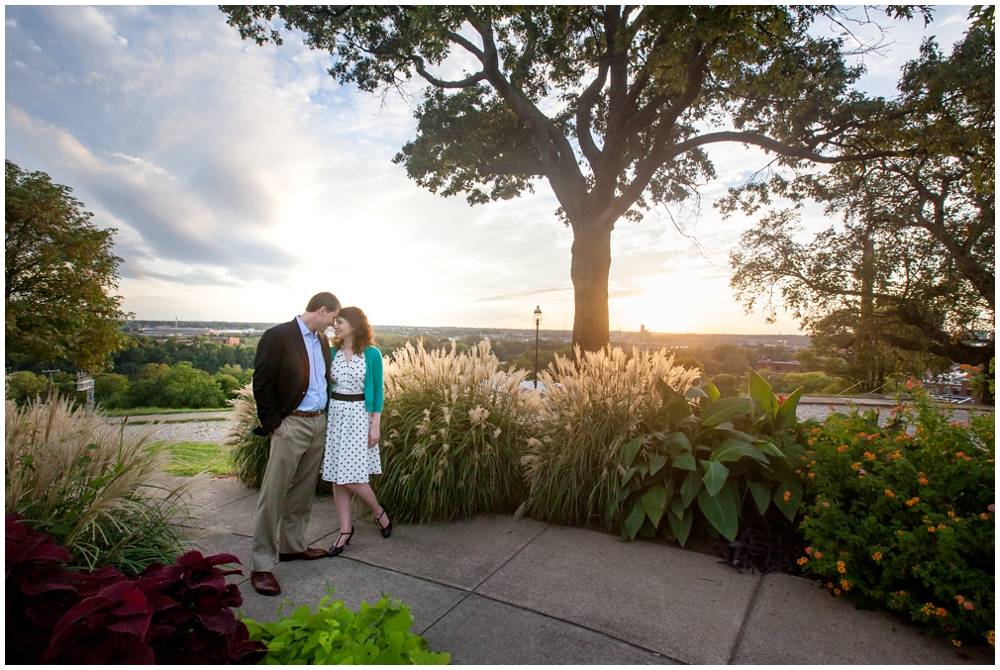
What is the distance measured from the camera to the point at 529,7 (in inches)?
374

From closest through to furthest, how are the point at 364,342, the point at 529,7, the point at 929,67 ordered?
1. the point at 364,342
2. the point at 529,7
3. the point at 929,67

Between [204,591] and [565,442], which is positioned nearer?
[204,591]

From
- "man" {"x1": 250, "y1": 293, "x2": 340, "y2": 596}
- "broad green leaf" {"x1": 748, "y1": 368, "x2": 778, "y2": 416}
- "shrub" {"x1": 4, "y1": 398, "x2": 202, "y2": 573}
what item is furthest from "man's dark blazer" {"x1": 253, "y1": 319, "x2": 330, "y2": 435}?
"broad green leaf" {"x1": 748, "y1": 368, "x2": 778, "y2": 416}

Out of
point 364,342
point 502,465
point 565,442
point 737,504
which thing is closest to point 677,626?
point 737,504

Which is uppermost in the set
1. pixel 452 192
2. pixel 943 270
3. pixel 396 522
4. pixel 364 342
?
pixel 452 192

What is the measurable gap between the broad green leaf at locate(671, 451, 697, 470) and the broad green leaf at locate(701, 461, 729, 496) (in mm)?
106

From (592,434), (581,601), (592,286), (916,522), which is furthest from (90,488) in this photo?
(592,286)

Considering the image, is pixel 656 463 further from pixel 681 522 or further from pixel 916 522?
pixel 916 522

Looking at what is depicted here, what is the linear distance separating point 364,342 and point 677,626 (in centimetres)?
270

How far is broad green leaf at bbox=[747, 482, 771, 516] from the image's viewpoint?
3.37 meters

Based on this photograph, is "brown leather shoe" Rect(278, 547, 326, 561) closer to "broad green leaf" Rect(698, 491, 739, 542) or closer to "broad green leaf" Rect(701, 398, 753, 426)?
"broad green leaf" Rect(698, 491, 739, 542)

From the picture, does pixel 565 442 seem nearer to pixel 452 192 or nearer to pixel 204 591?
pixel 204 591

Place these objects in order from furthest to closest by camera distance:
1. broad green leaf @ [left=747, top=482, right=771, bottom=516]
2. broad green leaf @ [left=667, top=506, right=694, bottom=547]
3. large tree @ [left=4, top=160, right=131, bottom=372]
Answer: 1. large tree @ [left=4, top=160, right=131, bottom=372]
2. broad green leaf @ [left=667, top=506, right=694, bottom=547]
3. broad green leaf @ [left=747, top=482, right=771, bottom=516]

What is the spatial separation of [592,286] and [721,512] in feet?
25.0
